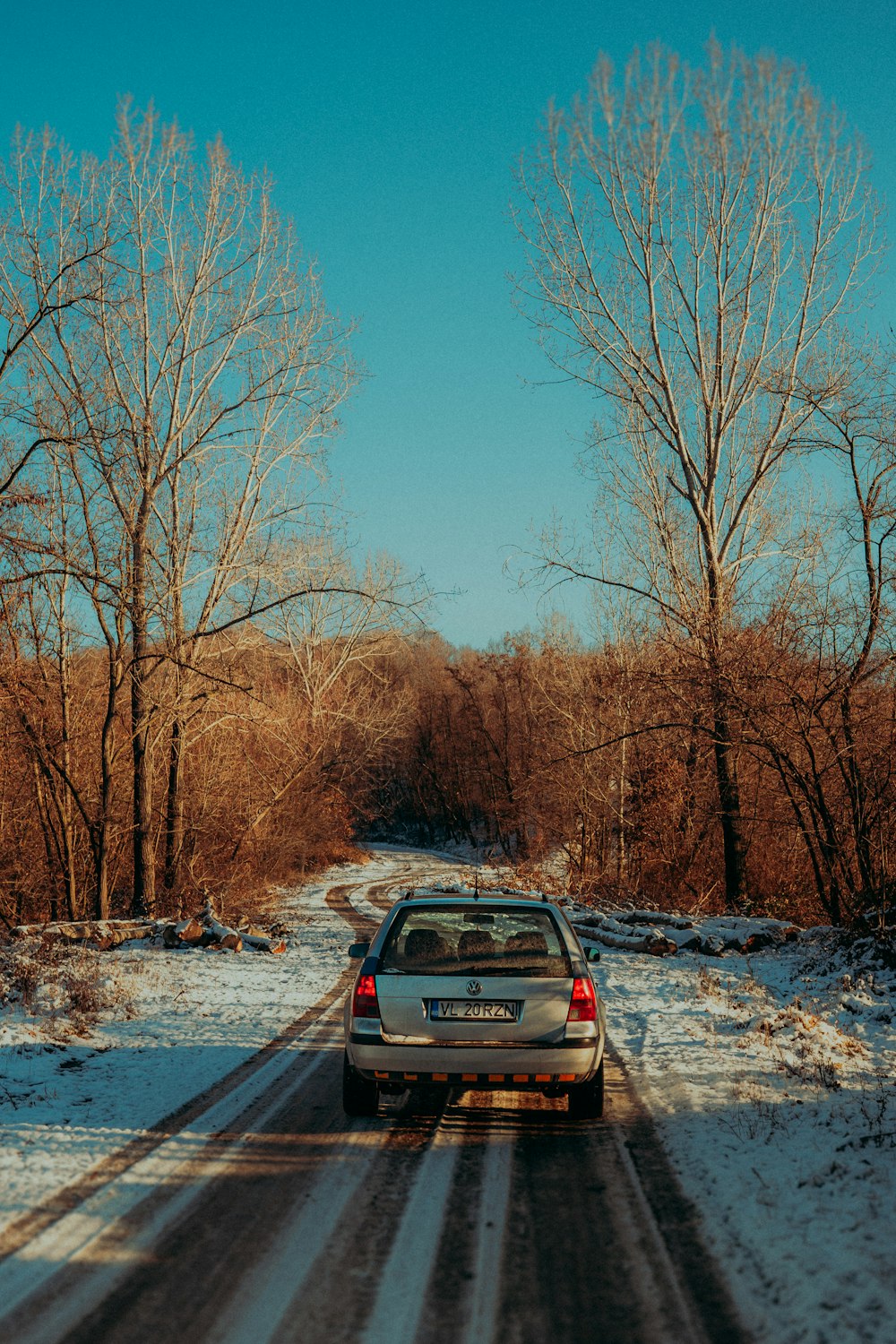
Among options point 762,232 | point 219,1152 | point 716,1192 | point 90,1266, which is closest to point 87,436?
point 219,1152

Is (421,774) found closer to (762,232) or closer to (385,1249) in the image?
(762,232)

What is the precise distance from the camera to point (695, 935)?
51.2ft

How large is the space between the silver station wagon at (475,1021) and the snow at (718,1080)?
0.83 m

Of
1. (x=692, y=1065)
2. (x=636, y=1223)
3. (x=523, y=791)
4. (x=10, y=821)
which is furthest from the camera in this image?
(x=523, y=791)

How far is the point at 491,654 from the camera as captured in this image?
2234 inches

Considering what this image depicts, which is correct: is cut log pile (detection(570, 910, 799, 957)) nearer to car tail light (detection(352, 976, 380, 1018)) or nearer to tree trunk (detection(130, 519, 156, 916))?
tree trunk (detection(130, 519, 156, 916))

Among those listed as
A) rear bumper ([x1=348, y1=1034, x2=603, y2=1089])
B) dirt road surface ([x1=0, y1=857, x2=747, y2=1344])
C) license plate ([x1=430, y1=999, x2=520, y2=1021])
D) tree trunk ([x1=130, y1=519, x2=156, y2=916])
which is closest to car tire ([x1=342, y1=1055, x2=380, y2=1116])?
dirt road surface ([x1=0, y1=857, x2=747, y2=1344])

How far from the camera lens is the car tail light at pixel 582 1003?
20.8ft

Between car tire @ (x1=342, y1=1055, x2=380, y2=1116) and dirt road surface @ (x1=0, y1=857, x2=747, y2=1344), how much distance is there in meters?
0.11

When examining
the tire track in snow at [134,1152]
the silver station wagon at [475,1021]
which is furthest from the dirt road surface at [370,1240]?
the silver station wagon at [475,1021]

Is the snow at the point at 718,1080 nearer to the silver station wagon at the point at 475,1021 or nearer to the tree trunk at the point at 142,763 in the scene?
the silver station wagon at the point at 475,1021

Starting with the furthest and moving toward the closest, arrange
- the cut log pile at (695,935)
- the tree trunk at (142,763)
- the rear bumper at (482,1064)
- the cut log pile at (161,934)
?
1. the tree trunk at (142,763)
2. the cut log pile at (161,934)
3. the cut log pile at (695,935)
4. the rear bumper at (482,1064)

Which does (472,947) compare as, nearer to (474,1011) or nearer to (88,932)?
(474,1011)

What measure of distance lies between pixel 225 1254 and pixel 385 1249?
27.6 inches
